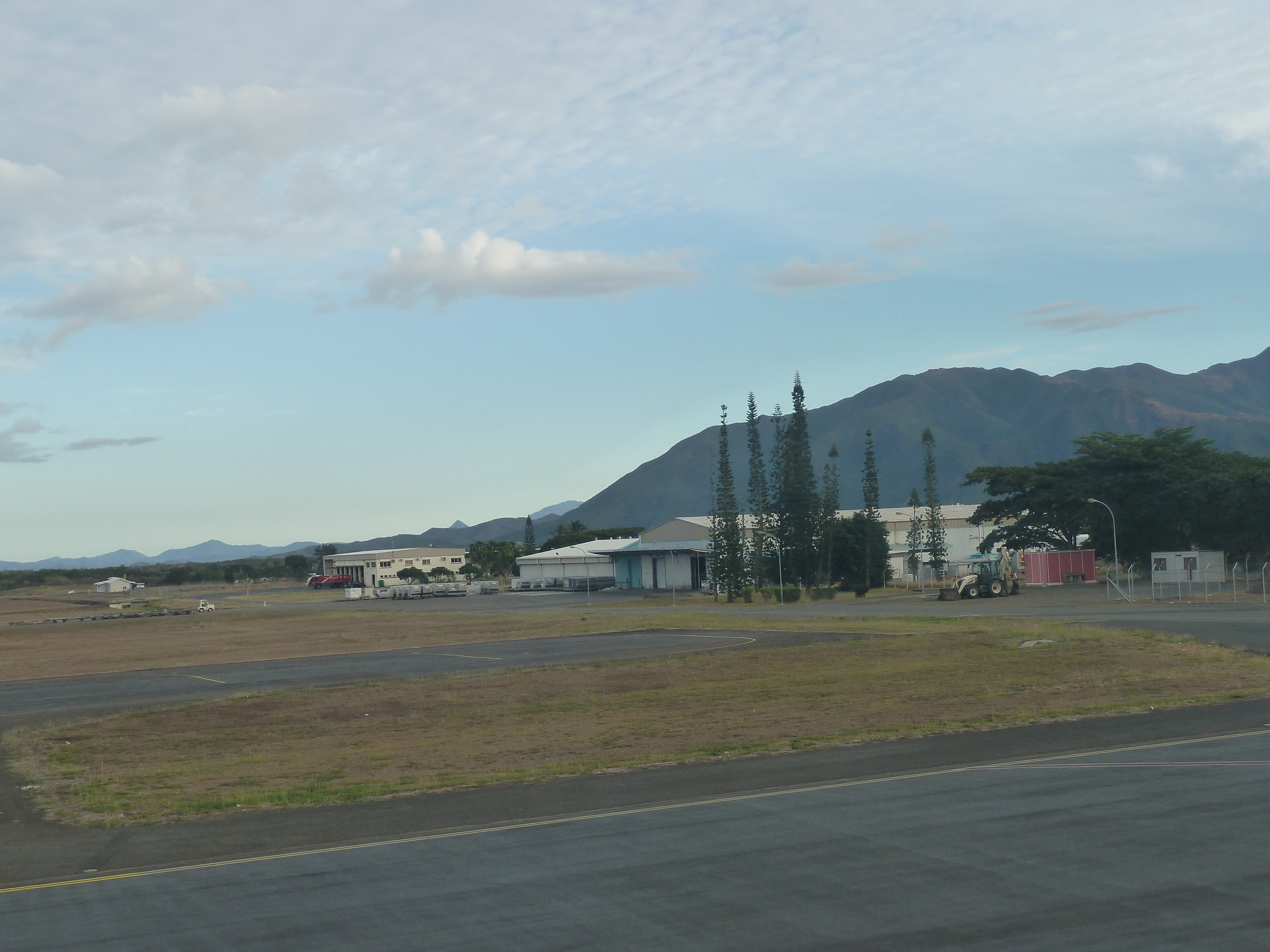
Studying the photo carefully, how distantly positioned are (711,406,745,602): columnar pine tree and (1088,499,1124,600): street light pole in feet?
103

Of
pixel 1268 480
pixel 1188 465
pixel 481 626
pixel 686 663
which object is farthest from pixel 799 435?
pixel 686 663

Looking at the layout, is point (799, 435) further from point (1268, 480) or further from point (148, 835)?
point (148, 835)

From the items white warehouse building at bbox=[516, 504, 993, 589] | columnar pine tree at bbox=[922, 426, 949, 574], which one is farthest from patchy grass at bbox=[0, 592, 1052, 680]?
columnar pine tree at bbox=[922, 426, 949, 574]

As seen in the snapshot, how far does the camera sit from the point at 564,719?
2631 cm

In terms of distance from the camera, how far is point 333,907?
10.9 meters

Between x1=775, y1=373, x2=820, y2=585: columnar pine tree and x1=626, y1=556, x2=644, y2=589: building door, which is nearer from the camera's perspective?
x1=775, y1=373, x2=820, y2=585: columnar pine tree

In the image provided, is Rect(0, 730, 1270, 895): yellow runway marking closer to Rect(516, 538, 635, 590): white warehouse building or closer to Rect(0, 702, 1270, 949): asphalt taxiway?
Rect(0, 702, 1270, 949): asphalt taxiway

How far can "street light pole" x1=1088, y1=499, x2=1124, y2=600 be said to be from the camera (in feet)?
238

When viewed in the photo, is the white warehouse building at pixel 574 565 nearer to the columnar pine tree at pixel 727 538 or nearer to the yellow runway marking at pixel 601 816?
the columnar pine tree at pixel 727 538

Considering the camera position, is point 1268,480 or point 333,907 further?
point 1268,480

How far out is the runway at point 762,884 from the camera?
963 centimetres

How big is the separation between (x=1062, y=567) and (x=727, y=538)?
3050 centimetres

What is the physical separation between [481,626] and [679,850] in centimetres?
5666

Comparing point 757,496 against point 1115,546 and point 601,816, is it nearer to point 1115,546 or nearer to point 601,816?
point 1115,546
